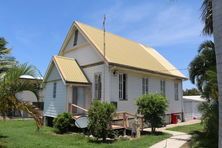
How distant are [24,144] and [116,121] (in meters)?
6.62

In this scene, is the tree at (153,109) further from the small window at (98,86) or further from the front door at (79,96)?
the front door at (79,96)

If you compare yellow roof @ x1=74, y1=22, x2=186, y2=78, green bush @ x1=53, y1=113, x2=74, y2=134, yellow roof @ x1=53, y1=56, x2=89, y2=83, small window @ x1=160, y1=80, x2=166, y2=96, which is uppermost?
yellow roof @ x1=74, y1=22, x2=186, y2=78

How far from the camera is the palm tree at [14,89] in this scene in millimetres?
9977

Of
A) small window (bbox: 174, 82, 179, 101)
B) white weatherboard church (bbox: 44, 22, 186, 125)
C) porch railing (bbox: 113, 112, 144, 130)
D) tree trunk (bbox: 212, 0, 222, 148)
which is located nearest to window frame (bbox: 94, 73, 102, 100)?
white weatherboard church (bbox: 44, 22, 186, 125)

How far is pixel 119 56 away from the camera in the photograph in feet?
70.5

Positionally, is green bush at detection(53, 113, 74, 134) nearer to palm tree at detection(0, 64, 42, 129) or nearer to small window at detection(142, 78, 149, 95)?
small window at detection(142, 78, 149, 95)

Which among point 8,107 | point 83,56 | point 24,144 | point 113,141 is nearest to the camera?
point 8,107

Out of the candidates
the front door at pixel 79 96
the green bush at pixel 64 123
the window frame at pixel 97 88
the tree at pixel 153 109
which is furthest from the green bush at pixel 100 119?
the front door at pixel 79 96

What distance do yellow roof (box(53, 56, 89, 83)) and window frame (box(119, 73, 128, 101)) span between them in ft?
8.61

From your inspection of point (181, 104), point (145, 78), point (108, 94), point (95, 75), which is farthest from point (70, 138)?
point (181, 104)

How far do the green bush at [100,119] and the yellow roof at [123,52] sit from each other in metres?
4.75

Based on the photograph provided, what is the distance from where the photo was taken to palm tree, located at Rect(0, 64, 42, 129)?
9977 millimetres

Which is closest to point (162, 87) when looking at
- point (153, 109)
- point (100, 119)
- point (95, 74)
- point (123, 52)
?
point (123, 52)

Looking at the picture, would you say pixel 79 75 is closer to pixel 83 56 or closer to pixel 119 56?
pixel 83 56
